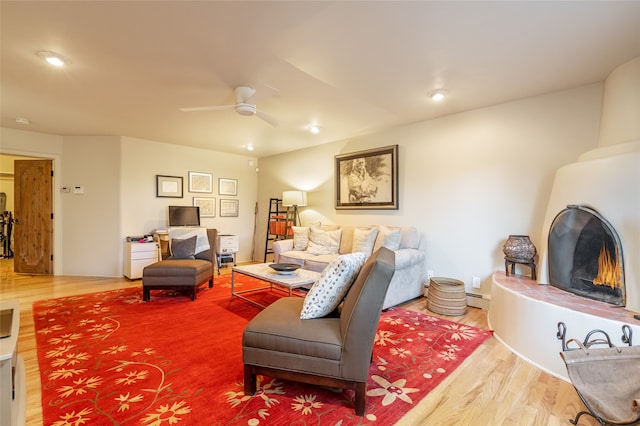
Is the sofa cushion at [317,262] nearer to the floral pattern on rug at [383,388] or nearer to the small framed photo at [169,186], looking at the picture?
the floral pattern on rug at [383,388]

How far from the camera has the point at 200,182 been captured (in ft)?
19.7

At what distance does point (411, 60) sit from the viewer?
96.1 inches

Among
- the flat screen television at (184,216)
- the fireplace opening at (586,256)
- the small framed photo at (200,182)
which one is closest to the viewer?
the fireplace opening at (586,256)

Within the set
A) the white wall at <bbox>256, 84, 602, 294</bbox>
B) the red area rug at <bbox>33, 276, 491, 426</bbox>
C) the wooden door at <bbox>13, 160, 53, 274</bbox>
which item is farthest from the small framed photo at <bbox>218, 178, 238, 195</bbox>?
the red area rug at <bbox>33, 276, 491, 426</bbox>

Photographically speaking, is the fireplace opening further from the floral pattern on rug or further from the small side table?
the floral pattern on rug

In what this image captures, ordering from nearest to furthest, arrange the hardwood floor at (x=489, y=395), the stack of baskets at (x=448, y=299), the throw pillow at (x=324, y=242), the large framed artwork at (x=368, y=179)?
the hardwood floor at (x=489, y=395), the stack of baskets at (x=448, y=299), the large framed artwork at (x=368, y=179), the throw pillow at (x=324, y=242)

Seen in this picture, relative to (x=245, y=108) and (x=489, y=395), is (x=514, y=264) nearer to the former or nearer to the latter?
(x=489, y=395)

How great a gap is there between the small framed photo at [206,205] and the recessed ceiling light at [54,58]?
357cm

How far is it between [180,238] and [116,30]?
9.45 feet

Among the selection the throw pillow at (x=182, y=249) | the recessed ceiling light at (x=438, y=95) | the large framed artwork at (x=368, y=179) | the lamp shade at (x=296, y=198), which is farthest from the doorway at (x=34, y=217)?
the recessed ceiling light at (x=438, y=95)

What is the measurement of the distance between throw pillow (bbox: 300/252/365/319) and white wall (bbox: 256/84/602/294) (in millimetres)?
2320

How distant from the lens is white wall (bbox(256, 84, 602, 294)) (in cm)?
300

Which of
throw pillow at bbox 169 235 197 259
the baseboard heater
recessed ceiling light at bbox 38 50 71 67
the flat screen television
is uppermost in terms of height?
recessed ceiling light at bbox 38 50 71 67

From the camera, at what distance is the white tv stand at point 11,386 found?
135cm
